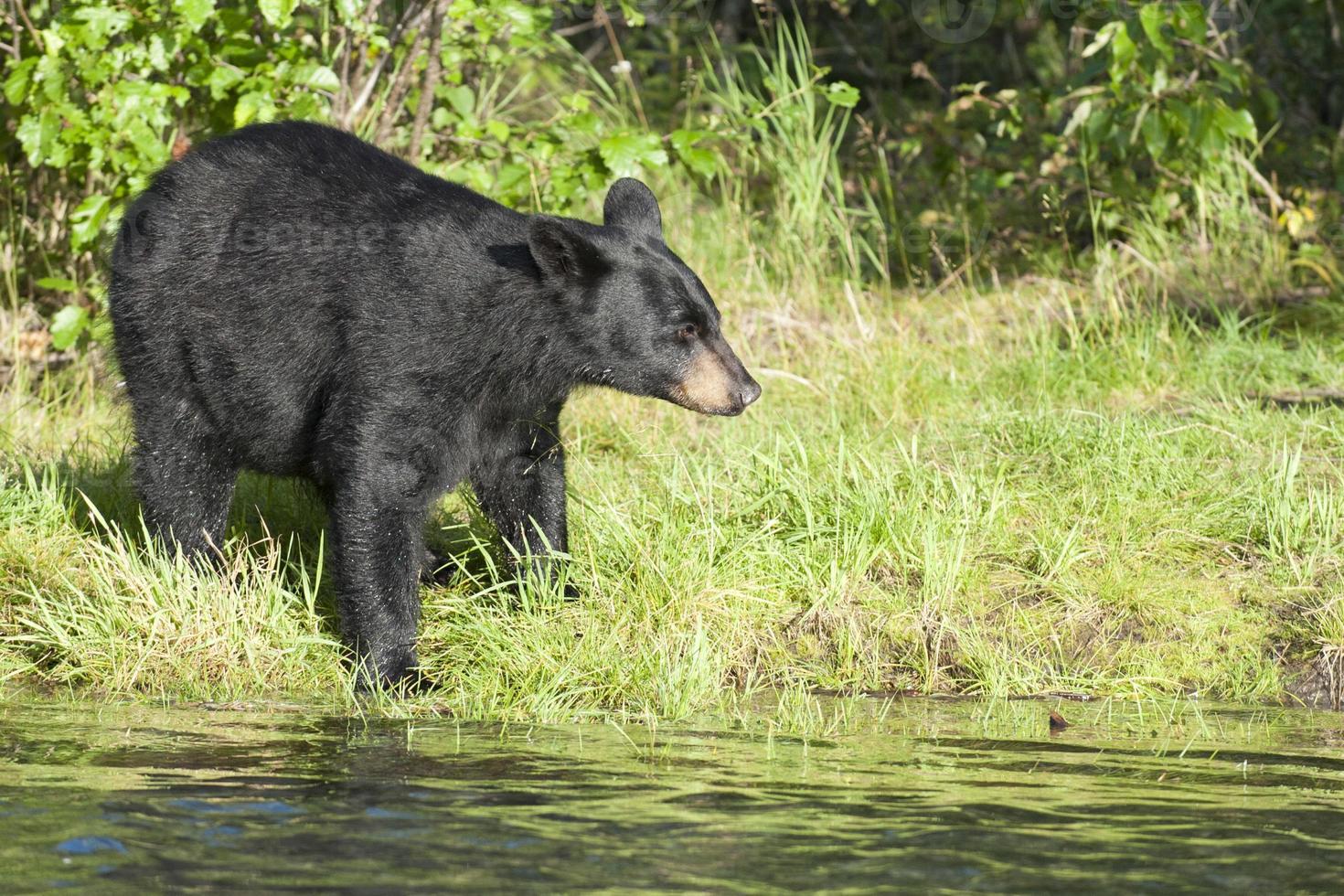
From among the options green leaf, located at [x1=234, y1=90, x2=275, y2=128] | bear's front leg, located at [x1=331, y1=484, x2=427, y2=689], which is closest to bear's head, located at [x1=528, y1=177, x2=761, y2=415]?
bear's front leg, located at [x1=331, y1=484, x2=427, y2=689]

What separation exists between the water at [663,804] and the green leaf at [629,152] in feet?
9.61

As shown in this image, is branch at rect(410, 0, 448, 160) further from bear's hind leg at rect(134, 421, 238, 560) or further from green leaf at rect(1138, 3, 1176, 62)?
green leaf at rect(1138, 3, 1176, 62)

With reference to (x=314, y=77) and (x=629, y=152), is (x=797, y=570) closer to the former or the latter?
(x=629, y=152)

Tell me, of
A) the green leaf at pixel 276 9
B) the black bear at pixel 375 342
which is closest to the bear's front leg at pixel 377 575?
the black bear at pixel 375 342

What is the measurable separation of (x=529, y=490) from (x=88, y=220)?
2.68 meters

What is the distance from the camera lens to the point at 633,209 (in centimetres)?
575

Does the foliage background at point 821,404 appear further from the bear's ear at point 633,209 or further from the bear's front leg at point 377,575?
the bear's ear at point 633,209

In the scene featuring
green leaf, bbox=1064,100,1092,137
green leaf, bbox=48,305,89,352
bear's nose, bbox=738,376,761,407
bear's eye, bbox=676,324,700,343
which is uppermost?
green leaf, bbox=1064,100,1092,137

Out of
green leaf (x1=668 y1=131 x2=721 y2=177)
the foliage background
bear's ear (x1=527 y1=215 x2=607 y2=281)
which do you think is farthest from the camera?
green leaf (x1=668 y1=131 x2=721 y2=177)

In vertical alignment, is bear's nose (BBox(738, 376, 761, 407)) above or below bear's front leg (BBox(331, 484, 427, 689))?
above

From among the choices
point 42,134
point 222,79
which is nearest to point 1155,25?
point 222,79

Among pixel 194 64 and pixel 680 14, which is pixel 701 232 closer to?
pixel 194 64

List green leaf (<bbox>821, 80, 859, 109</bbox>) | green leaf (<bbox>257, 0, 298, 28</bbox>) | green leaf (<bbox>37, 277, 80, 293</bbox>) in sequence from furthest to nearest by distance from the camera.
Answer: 1. green leaf (<bbox>821, 80, 859, 109</bbox>)
2. green leaf (<bbox>37, 277, 80, 293</bbox>)
3. green leaf (<bbox>257, 0, 298, 28</bbox>)

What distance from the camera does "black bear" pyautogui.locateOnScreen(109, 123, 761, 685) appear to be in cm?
527
